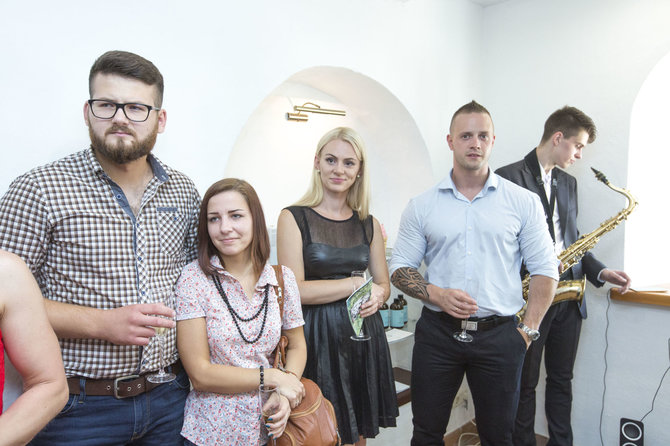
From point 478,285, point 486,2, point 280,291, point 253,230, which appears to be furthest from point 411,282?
point 486,2

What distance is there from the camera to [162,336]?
1484 mm

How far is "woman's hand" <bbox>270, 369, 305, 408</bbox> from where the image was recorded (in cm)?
Answer: 153

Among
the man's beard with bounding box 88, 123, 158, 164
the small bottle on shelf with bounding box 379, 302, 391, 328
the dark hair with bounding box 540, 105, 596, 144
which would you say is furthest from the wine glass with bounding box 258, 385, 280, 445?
the dark hair with bounding box 540, 105, 596, 144

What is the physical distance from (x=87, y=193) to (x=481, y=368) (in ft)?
5.66

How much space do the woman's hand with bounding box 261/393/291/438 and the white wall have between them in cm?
262

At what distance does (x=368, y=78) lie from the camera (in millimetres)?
2943

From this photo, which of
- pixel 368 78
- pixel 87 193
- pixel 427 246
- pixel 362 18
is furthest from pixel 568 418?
pixel 87 193

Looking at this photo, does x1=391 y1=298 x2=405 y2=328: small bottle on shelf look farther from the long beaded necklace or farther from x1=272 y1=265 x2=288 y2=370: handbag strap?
the long beaded necklace

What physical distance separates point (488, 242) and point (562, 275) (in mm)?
1143

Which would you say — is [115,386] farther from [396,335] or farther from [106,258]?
[396,335]

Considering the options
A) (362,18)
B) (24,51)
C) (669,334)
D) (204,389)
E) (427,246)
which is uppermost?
(362,18)

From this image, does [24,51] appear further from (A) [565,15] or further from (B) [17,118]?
(A) [565,15]

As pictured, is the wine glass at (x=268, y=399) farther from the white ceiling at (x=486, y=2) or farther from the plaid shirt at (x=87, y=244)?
the white ceiling at (x=486, y=2)


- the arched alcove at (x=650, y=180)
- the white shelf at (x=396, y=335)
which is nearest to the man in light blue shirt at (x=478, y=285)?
the white shelf at (x=396, y=335)
